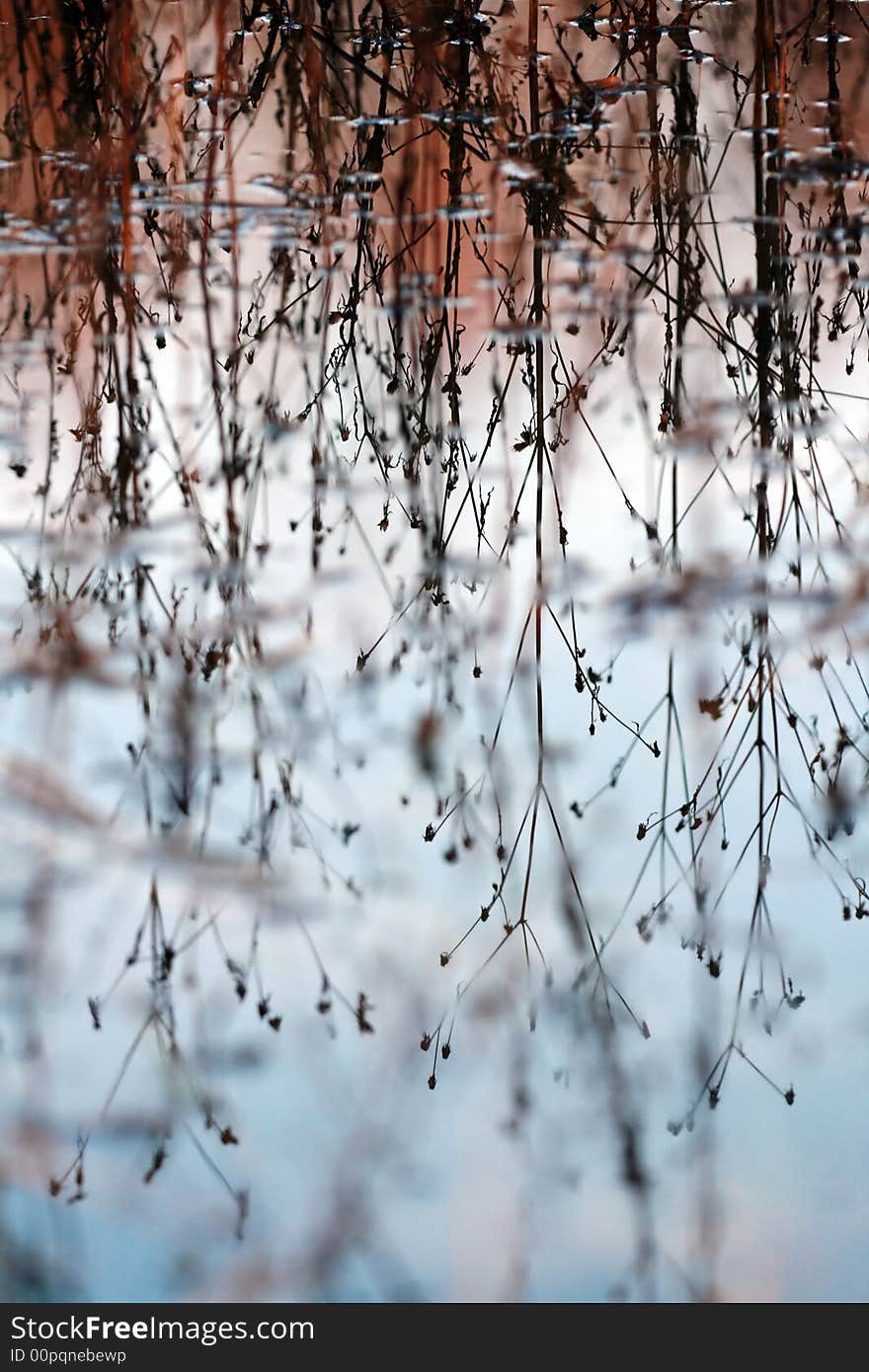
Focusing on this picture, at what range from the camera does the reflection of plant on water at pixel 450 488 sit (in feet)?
3.20

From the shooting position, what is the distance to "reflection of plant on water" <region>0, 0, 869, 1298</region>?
3.20ft

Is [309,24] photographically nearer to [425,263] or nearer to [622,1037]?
[425,263]

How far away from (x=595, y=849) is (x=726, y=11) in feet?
4.59

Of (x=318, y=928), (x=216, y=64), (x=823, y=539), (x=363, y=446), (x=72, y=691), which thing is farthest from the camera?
(x=216, y=64)

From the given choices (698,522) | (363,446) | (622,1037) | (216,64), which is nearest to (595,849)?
(622,1037)

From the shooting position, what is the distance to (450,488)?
133 centimetres

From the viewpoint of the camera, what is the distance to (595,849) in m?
Answer: 1.02

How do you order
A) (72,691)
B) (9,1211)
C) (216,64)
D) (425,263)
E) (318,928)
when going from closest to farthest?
(9,1211), (318,928), (72,691), (425,263), (216,64)

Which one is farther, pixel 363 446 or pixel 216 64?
pixel 216 64

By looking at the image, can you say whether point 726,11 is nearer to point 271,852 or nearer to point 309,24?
point 309,24

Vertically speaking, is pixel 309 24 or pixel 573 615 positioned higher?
pixel 309 24

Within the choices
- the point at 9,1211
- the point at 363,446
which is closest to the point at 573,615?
the point at 363,446

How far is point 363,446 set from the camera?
141cm

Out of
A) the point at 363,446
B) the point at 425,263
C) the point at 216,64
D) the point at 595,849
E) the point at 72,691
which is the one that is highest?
the point at 216,64
